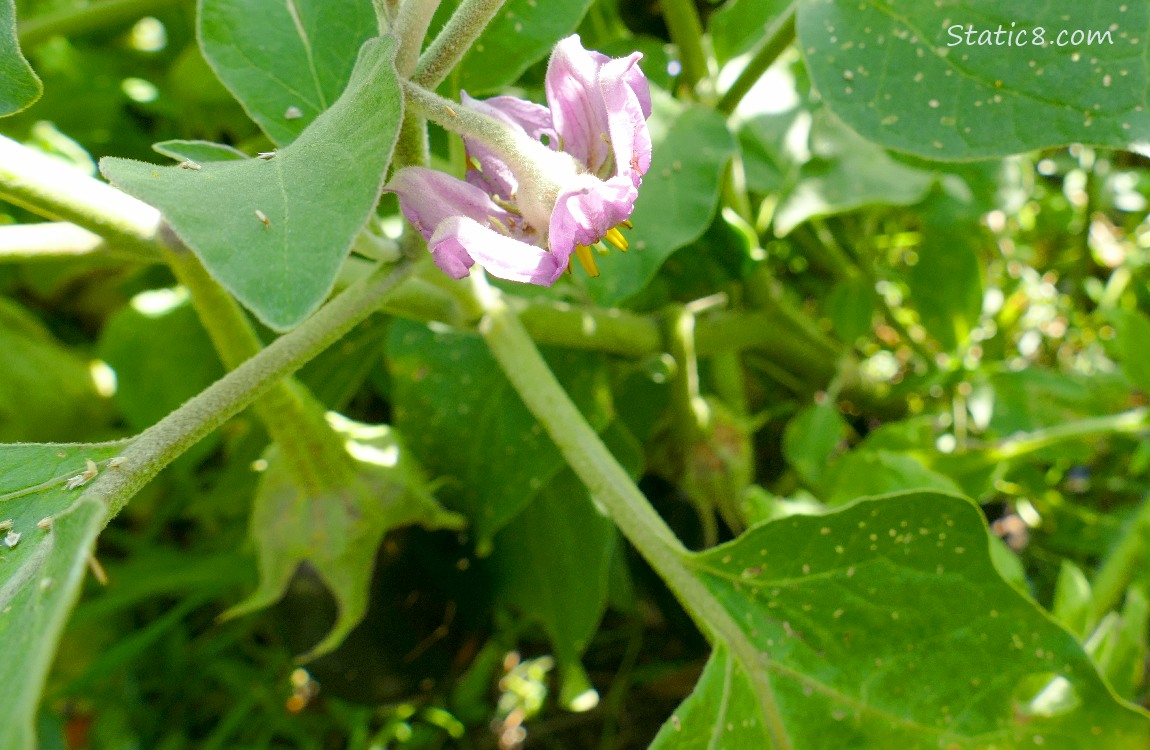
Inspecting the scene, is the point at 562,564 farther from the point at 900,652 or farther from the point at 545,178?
the point at 545,178

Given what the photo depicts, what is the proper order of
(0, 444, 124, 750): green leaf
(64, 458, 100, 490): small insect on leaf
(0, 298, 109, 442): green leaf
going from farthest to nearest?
(0, 298, 109, 442): green leaf < (64, 458, 100, 490): small insect on leaf < (0, 444, 124, 750): green leaf

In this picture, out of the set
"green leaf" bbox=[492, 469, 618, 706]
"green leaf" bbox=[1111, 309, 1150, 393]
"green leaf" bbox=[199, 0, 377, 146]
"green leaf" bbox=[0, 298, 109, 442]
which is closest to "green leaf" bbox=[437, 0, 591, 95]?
"green leaf" bbox=[199, 0, 377, 146]

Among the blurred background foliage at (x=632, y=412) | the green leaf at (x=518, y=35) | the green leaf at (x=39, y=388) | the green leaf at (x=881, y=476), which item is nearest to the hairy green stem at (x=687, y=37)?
the blurred background foliage at (x=632, y=412)

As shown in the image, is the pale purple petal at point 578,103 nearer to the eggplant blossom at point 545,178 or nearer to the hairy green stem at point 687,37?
the eggplant blossom at point 545,178

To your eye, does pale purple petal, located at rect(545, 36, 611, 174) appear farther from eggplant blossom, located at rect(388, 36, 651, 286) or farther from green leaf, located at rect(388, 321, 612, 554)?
green leaf, located at rect(388, 321, 612, 554)

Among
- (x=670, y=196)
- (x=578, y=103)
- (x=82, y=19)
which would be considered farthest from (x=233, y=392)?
(x=82, y=19)
